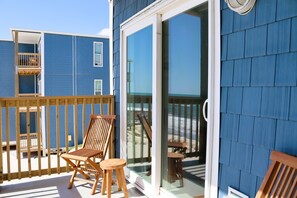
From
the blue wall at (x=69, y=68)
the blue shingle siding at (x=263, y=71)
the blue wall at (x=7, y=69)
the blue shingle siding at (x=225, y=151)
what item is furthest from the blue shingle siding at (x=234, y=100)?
the blue wall at (x=7, y=69)

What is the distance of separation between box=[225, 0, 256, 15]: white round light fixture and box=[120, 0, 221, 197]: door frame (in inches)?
9.2

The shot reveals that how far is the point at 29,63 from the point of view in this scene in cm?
1245

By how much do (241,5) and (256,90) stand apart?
555 millimetres

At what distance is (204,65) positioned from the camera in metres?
2.10

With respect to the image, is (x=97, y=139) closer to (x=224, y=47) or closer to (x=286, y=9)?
(x=224, y=47)

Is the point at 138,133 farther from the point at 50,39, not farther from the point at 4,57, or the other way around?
the point at 4,57

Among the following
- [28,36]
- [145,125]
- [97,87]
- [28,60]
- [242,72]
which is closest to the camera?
[242,72]

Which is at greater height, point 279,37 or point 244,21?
point 244,21

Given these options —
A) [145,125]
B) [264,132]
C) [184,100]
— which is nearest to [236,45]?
[264,132]

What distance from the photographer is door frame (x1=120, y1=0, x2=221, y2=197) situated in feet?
6.36

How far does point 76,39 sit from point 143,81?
32.2 ft

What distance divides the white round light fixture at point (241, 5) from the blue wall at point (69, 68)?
1073cm

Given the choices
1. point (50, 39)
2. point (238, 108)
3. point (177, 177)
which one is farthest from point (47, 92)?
point (238, 108)

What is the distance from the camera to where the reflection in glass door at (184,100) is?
7.09ft
